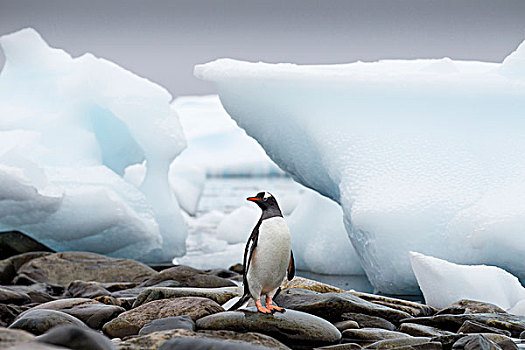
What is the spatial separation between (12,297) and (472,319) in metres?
2.28

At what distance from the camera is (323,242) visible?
239 inches

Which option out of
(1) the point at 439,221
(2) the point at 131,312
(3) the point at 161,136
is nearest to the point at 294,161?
(1) the point at 439,221

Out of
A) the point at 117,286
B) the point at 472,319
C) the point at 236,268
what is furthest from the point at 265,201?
the point at 236,268

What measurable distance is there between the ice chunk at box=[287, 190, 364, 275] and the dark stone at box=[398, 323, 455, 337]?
121 inches

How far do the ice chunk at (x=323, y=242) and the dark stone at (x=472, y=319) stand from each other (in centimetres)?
286

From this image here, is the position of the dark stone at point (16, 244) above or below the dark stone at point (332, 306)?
below

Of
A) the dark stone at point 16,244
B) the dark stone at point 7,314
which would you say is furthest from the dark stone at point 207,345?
the dark stone at point 16,244

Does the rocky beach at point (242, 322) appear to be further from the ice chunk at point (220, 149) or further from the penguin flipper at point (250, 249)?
the ice chunk at point (220, 149)

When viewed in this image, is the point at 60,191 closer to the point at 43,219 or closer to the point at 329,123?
the point at 43,219

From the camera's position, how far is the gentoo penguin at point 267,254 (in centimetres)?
256

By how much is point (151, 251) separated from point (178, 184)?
216 inches

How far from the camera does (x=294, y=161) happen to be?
5.32 metres

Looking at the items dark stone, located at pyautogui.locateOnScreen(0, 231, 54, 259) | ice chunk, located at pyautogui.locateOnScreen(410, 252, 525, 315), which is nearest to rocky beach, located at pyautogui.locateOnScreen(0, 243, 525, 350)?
ice chunk, located at pyautogui.locateOnScreen(410, 252, 525, 315)

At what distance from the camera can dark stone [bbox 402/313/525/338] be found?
294 cm
